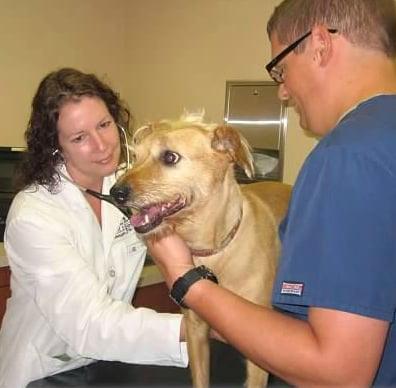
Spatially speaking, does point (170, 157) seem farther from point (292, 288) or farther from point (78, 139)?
point (292, 288)

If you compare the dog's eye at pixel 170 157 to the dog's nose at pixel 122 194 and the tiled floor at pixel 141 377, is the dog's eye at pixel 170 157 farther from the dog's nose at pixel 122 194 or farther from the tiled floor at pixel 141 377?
the tiled floor at pixel 141 377

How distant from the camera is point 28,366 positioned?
1307 mm

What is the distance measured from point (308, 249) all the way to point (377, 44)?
34cm

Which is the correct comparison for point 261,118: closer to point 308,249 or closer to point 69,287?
point 69,287

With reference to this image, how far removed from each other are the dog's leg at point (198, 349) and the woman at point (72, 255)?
1.6 inches

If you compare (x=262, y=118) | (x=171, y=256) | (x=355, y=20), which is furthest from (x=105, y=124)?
(x=262, y=118)

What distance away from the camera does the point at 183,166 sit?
1200 millimetres

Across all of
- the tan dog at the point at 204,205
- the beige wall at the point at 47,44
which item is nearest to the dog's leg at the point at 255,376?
the tan dog at the point at 204,205

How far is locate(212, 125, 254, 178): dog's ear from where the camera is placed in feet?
3.90

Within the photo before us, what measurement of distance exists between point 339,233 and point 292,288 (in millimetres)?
103

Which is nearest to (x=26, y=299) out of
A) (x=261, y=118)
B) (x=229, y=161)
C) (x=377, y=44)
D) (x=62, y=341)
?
(x=62, y=341)

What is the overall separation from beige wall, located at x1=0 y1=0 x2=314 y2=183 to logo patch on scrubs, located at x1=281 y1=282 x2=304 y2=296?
83.6 inches

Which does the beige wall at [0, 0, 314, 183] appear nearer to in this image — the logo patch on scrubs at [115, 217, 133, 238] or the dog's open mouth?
the logo patch on scrubs at [115, 217, 133, 238]

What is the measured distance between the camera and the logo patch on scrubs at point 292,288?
0.66 m
